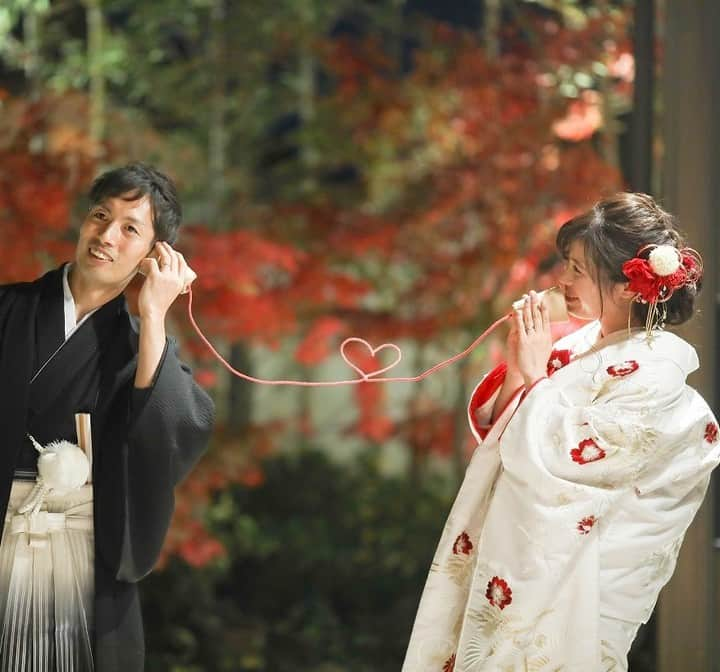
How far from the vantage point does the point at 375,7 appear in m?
7.90

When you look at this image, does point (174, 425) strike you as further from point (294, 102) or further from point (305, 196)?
point (294, 102)

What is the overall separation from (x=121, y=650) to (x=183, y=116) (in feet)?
17.2

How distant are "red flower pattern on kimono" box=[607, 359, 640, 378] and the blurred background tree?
2.96 m

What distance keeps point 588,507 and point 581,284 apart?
0.57 m

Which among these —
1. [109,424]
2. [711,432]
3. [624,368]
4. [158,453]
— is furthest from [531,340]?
[109,424]

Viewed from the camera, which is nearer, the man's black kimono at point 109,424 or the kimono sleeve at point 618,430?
the kimono sleeve at point 618,430

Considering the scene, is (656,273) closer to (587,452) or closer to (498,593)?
(587,452)

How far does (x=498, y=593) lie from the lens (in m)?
2.57

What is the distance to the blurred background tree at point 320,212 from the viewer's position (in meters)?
5.62

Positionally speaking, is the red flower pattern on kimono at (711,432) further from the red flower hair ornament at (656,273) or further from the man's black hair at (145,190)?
the man's black hair at (145,190)

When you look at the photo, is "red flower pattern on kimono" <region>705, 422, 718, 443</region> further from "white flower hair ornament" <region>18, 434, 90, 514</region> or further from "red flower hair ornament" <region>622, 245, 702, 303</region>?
"white flower hair ornament" <region>18, 434, 90, 514</region>

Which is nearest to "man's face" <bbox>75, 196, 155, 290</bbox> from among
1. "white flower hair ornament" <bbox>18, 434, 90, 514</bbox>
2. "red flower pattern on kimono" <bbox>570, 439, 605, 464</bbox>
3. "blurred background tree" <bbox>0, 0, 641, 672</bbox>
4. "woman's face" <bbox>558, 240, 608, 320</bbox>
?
"white flower hair ornament" <bbox>18, 434, 90, 514</bbox>

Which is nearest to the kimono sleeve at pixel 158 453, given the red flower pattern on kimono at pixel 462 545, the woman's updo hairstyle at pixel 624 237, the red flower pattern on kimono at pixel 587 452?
the red flower pattern on kimono at pixel 462 545

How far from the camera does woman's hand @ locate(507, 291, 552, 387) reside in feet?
8.71
